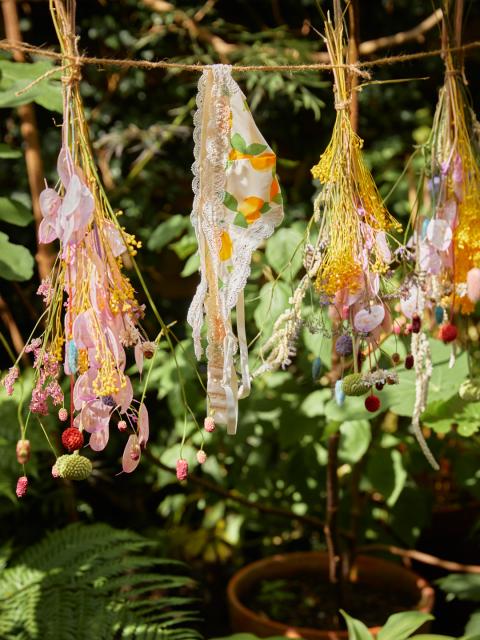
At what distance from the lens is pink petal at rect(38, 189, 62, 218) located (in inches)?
31.7

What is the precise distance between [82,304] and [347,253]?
1.06 ft

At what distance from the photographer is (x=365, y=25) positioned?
7.75 ft

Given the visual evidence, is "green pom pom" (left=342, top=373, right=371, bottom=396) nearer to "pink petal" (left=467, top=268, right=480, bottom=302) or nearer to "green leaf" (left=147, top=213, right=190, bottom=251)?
"pink petal" (left=467, top=268, right=480, bottom=302)

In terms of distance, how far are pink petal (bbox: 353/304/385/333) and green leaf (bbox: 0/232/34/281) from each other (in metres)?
0.52

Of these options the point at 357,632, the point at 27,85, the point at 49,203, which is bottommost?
the point at 357,632

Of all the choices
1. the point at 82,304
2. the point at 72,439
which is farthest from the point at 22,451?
the point at 82,304

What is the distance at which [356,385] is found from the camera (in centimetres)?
91

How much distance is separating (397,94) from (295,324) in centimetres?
162

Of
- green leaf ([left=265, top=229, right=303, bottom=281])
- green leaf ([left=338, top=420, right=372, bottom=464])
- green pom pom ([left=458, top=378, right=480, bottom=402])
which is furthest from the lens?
green leaf ([left=338, top=420, right=372, bottom=464])

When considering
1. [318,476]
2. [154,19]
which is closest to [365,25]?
[154,19]

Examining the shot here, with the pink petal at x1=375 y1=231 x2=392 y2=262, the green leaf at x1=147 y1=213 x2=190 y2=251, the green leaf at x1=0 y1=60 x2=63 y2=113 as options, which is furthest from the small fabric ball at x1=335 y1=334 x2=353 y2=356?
the green leaf at x1=147 y1=213 x2=190 y2=251

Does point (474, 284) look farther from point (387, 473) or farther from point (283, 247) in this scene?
point (387, 473)

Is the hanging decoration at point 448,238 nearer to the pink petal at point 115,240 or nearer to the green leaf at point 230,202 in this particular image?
the green leaf at point 230,202

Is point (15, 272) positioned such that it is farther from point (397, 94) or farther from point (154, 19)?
point (397, 94)
